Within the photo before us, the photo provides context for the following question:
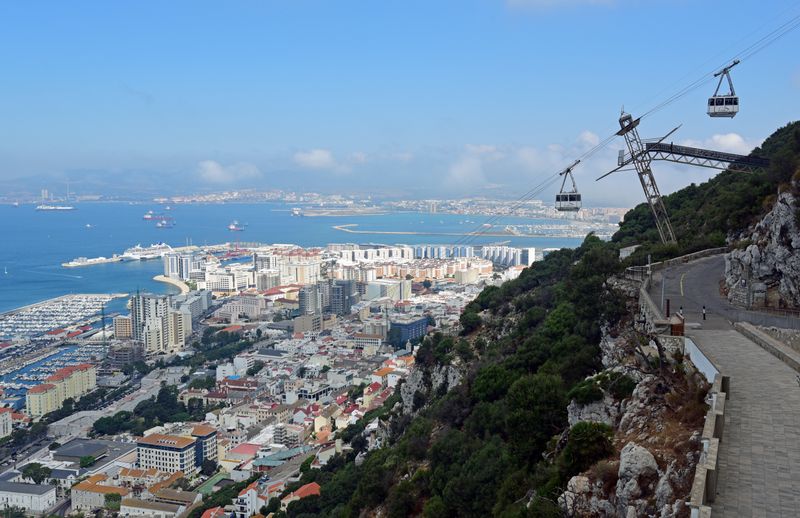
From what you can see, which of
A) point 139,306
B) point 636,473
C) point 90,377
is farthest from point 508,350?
point 139,306

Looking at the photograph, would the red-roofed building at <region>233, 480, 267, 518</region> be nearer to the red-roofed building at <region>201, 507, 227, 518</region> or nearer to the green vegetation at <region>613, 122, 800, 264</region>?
the red-roofed building at <region>201, 507, 227, 518</region>

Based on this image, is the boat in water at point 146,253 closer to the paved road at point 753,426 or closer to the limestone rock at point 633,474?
the paved road at point 753,426

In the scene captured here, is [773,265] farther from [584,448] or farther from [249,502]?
[249,502]

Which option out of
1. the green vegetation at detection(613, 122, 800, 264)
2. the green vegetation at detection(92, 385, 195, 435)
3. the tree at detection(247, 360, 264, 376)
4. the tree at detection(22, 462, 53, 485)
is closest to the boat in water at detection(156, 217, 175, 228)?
the tree at detection(247, 360, 264, 376)

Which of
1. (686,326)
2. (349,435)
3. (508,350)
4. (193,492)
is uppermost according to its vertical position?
(686,326)

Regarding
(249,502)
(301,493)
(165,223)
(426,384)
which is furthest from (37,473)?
(165,223)

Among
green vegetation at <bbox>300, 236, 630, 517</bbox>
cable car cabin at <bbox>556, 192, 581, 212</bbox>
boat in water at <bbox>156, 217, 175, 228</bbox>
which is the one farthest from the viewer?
boat in water at <bbox>156, 217, 175, 228</bbox>

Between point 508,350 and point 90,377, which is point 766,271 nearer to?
point 508,350
